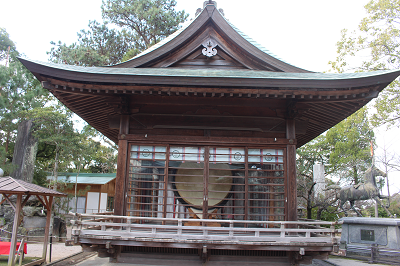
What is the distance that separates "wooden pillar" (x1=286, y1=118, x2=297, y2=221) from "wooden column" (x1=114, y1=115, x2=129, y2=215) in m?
4.15

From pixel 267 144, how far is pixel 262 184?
41.6 inches

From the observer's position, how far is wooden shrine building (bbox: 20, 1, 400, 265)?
21.6ft

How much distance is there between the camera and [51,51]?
2317cm

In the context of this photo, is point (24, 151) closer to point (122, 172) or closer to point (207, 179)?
point (122, 172)

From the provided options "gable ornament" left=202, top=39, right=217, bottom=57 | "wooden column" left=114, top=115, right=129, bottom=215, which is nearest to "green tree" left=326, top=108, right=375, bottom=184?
"gable ornament" left=202, top=39, right=217, bottom=57

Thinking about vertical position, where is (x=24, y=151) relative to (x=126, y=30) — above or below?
below

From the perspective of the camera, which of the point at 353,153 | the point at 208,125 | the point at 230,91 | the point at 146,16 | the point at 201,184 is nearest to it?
the point at 230,91

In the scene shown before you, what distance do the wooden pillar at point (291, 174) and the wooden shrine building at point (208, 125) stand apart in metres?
0.02

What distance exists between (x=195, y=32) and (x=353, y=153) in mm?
24243

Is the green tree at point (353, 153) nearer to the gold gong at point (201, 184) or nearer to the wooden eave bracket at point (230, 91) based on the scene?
the wooden eave bracket at point (230, 91)

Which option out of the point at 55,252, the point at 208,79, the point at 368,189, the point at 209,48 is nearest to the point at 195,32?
the point at 209,48

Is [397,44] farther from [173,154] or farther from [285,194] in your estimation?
[173,154]

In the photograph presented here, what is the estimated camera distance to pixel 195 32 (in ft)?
27.2

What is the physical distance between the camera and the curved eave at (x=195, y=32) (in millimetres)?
7992
